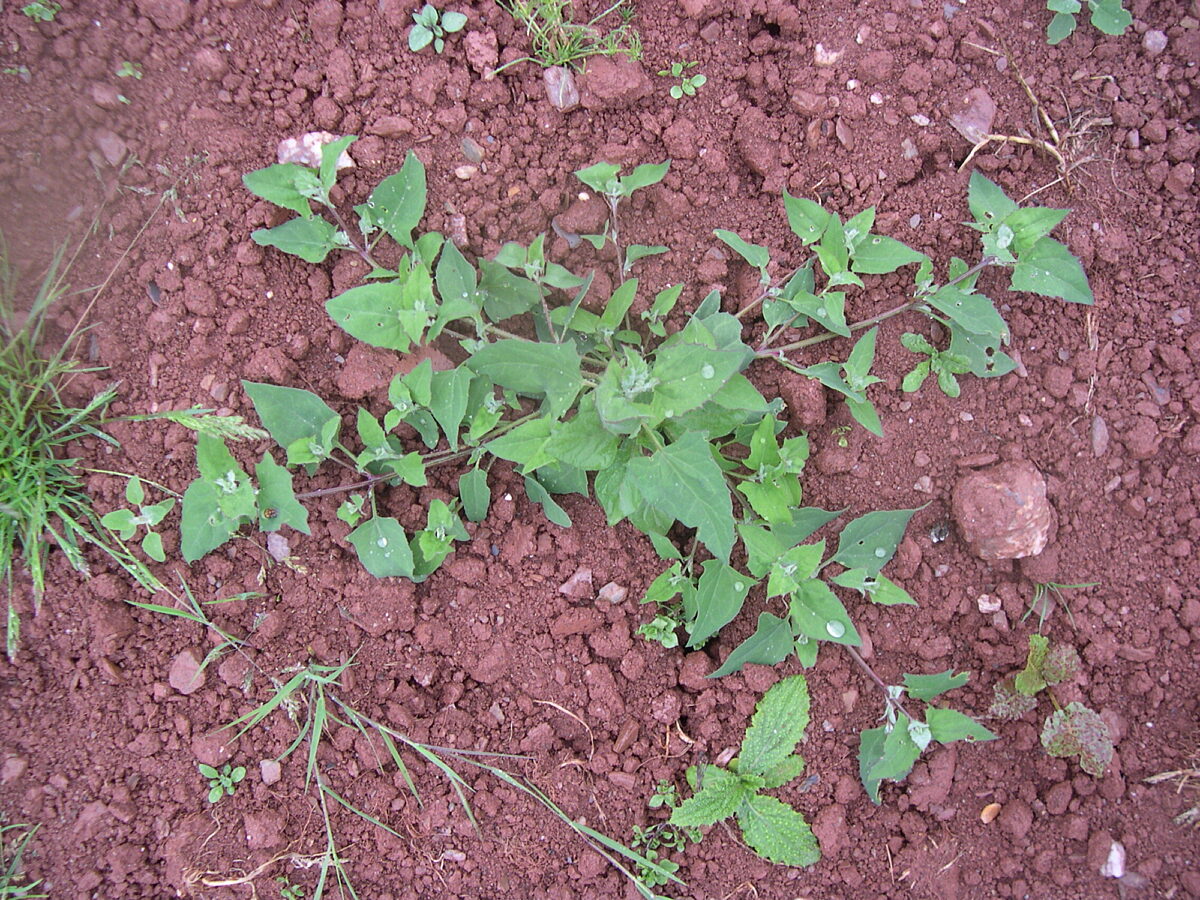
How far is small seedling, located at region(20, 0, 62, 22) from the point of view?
10.6ft

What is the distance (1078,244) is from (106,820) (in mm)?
4440

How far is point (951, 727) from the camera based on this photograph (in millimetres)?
3133

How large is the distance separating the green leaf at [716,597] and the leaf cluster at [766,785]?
0.41 m

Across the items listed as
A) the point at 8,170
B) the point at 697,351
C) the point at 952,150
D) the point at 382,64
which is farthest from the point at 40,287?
the point at 952,150

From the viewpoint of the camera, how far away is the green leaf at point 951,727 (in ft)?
10.2

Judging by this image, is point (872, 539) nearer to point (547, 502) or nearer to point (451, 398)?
point (547, 502)

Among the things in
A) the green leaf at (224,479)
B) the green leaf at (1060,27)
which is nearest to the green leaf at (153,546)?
the green leaf at (224,479)

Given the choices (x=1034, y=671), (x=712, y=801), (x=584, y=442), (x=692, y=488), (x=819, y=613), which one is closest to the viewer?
(x=692, y=488)

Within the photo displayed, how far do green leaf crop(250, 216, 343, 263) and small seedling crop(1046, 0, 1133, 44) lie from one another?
302 centimetres

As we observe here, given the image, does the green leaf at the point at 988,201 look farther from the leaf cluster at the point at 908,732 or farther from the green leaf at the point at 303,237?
the green leaf at the point at 303,237

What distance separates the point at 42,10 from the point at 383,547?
2448mm

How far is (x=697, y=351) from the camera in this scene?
2.72m

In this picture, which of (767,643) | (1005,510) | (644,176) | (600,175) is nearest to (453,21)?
(600,175)

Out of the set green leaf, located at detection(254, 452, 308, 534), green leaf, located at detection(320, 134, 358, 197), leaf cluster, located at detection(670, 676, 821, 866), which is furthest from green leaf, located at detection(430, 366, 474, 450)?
leaf cluster, located at detection(670, 676, 821, 866)
